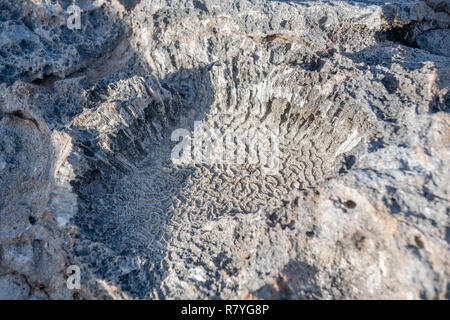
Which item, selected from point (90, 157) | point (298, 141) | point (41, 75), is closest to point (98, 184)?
point (90, 157)

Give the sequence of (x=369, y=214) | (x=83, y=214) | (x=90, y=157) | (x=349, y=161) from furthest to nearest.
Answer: (x=90, y=157) → (x=83, y=214) → (x=349, y=161) → (x=369, y=214)

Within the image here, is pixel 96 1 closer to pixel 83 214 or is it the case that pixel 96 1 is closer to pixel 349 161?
pixel 83 214

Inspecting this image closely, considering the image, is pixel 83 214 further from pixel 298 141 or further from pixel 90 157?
pixel 298 141

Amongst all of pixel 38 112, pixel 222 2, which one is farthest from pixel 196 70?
pixel 38 112

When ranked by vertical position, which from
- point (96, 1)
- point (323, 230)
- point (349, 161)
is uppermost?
point (96, 1)

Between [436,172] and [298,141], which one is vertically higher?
[298,141]

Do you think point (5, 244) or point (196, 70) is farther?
point (196, 70)

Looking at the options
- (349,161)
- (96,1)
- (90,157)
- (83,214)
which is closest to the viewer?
(349,161)
